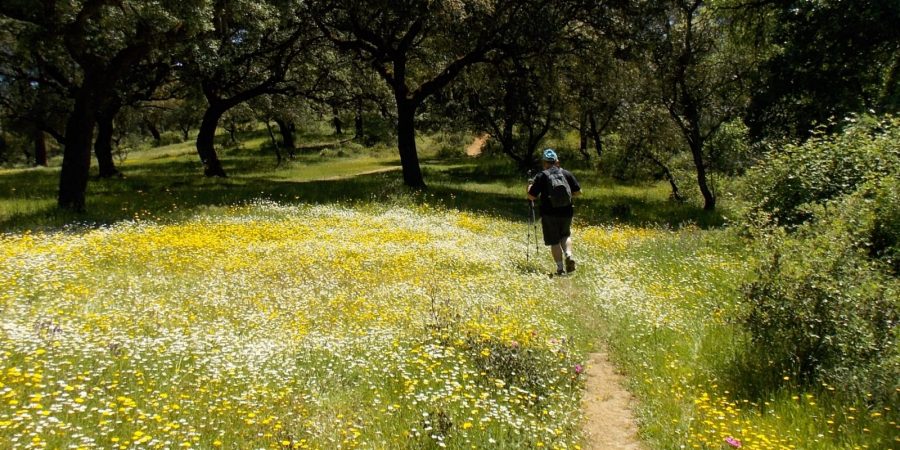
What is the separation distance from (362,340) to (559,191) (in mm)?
6467

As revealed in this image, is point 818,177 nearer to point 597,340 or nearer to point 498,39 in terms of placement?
point 597,340

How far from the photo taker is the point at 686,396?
6.11 meters

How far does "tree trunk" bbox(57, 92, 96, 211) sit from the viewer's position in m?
16.8

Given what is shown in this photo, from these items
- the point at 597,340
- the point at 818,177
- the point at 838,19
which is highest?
the point at 838,19

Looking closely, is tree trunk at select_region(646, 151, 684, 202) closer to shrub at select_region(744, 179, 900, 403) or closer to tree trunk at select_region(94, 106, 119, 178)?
shrub at select_region(744, 179, 900, 403)

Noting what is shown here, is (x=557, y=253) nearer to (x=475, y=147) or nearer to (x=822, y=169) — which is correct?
(x=822, y=169)

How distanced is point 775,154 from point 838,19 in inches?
366

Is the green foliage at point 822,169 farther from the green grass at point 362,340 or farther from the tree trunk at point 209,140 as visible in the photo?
the tree trunk at point 209,140

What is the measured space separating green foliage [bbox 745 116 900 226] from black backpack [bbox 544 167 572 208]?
361 cm

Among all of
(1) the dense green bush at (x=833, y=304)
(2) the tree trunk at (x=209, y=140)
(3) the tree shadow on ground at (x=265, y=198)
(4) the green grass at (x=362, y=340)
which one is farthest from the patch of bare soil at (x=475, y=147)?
(1) the dense green bush at (x=833, y=304)

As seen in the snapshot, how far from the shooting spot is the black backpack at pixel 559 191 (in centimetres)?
1193

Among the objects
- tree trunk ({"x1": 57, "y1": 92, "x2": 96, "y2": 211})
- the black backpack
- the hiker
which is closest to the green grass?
the hiker

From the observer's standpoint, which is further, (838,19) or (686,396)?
→ (838,19)

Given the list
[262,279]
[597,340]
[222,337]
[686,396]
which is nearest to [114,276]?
[262,279]
